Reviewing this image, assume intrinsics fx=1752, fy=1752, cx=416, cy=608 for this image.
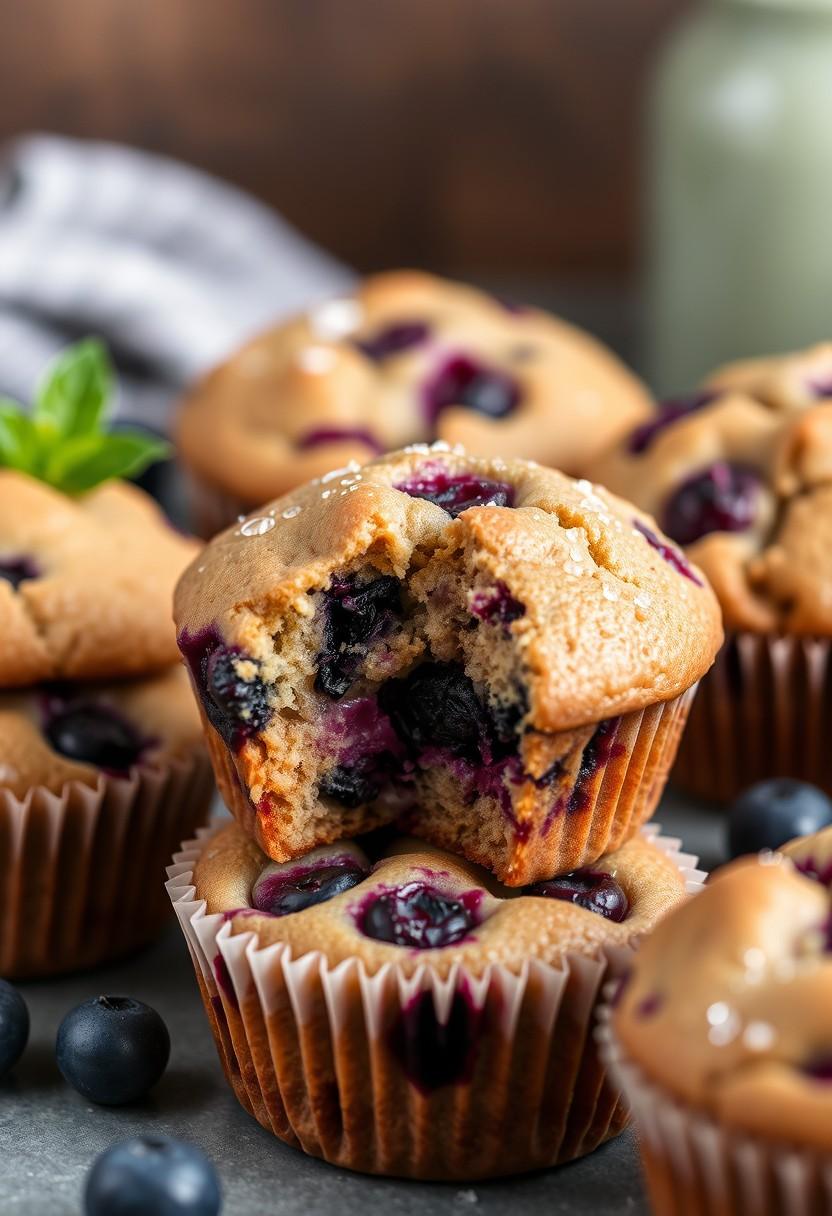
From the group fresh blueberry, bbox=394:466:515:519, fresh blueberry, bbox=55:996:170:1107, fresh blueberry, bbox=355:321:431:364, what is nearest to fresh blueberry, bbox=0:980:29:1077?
fresh blueberry, bbox=55:996:170:1107

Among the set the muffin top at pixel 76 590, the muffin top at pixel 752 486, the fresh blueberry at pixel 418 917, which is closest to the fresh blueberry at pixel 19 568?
the muffin top at pixel 76 590

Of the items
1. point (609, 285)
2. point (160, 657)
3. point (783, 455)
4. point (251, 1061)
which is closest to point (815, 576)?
point (783, 455)

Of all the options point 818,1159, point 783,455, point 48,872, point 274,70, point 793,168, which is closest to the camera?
point 818,1159

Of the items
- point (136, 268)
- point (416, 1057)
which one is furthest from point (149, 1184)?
point (136, 268)

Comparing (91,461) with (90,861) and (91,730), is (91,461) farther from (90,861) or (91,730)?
(90,861)

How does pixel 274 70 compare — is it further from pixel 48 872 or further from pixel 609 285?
pixel 48 872

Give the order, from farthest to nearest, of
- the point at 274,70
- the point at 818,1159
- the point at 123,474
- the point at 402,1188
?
the point at 274,70
the point at 123,474
the point at 402,1188
the point at 818,1159

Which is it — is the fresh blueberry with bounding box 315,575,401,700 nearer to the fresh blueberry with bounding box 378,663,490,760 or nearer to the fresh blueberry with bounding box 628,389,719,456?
the fresh blueberry with bounding box 378,663,490,760
